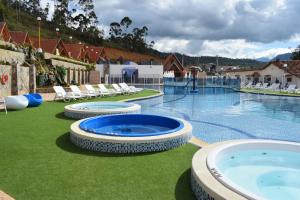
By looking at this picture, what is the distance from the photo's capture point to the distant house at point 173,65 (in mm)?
57719

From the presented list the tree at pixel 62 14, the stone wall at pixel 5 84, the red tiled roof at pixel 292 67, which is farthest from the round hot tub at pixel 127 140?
the tree at pixel 62 14

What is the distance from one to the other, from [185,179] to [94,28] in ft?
257

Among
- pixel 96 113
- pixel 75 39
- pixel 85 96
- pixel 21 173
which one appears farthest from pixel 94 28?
pixel 21 173

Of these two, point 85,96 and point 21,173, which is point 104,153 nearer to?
point 21,173

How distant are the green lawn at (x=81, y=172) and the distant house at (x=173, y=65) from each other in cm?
5139

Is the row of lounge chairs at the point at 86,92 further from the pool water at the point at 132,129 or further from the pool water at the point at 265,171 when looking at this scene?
the pool water at the point at 265,171

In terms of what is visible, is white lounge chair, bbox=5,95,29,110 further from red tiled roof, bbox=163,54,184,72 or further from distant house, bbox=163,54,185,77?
red tiled roof, bbox=163,54,184,72

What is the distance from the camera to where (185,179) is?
475 centimetres

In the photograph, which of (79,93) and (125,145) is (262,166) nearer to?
(125,145)

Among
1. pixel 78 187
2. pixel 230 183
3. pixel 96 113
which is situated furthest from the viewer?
pixel 96 113

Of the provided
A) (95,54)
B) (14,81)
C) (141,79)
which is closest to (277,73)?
(141,79)

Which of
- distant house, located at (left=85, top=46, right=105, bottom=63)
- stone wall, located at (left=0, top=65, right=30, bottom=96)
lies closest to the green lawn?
stone wall, located at (left=0, top=65, right=30, bottom=96)

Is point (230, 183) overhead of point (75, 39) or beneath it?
beneath

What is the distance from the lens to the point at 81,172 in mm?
4898
